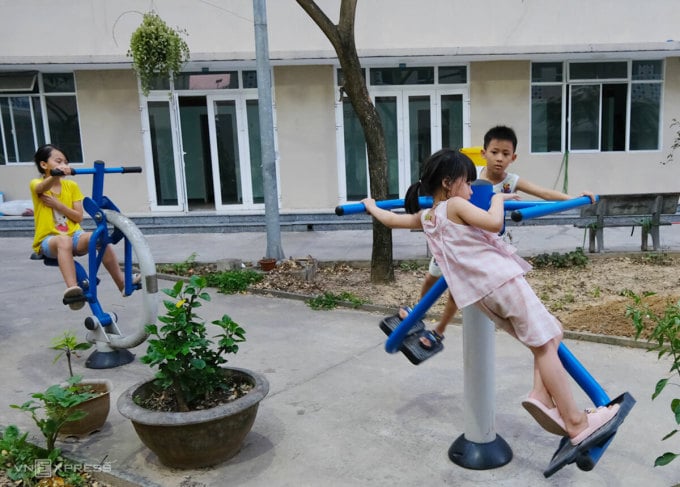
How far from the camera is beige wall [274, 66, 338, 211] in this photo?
11.8m

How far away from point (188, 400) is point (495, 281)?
1682 millimetres

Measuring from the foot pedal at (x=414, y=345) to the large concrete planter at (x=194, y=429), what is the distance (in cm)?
74

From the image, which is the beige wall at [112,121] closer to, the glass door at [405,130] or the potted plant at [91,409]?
the glass door at [405,130]

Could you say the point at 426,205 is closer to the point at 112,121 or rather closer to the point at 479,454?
the point at 479,454

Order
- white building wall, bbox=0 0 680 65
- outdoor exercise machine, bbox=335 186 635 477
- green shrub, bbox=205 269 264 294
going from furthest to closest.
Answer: white building wall, bbox=0 0 680 65 < green shrub, bbox=205 269 264 294 < outdoor exercise machine, bbox=335 186 635 477

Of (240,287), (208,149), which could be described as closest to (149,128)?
(208,149)

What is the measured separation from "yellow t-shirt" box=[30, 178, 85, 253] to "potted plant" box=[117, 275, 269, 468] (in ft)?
6.62

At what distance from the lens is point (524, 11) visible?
38.2 ft

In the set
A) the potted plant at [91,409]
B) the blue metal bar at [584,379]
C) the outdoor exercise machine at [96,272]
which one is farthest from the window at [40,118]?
the blue metal bar at [584,379]

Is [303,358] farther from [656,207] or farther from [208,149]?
[208,149]

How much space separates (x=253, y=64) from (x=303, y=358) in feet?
26.8

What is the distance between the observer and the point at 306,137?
12.0 meters

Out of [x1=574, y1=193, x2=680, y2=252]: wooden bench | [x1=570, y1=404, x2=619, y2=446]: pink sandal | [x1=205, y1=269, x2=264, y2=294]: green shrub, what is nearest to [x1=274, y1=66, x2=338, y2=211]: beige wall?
[x1=205, y1=269, x2=264, y2=294]: green shrub

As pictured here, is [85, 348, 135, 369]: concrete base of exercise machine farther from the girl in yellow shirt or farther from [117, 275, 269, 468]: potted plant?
[117, 275, 269, 468]: potted plant
